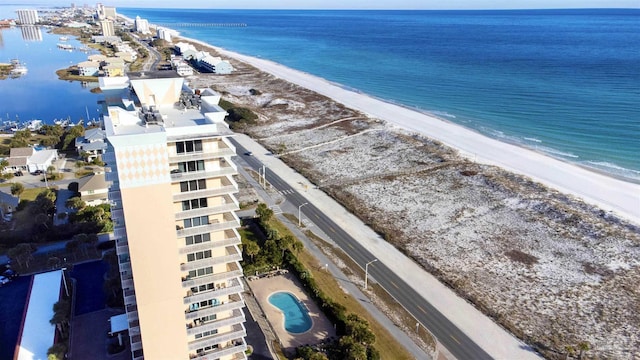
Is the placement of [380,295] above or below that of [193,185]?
below

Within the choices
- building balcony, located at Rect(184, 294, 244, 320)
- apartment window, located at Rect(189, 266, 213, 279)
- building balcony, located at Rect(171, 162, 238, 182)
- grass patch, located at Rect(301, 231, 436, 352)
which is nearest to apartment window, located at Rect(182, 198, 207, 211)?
building balcony, located at Rect(171, 162, 238, 182)

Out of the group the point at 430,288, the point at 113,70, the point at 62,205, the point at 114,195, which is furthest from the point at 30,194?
the point at 113,70

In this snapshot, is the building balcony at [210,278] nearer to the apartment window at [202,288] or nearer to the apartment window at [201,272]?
the apartment window at [201,272]

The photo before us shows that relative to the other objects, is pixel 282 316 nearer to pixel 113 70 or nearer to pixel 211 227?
pixel 211 227

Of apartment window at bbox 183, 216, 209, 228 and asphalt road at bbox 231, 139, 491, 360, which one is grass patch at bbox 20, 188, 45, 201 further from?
apartment window at bbox 183, 216, 209, 228

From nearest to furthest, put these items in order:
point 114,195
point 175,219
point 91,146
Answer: point 175,219 < point 114,195 < point 91,146

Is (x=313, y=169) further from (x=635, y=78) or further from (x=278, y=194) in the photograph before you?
(x=635, y=78)

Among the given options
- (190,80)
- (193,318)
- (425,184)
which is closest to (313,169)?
(425,184)
